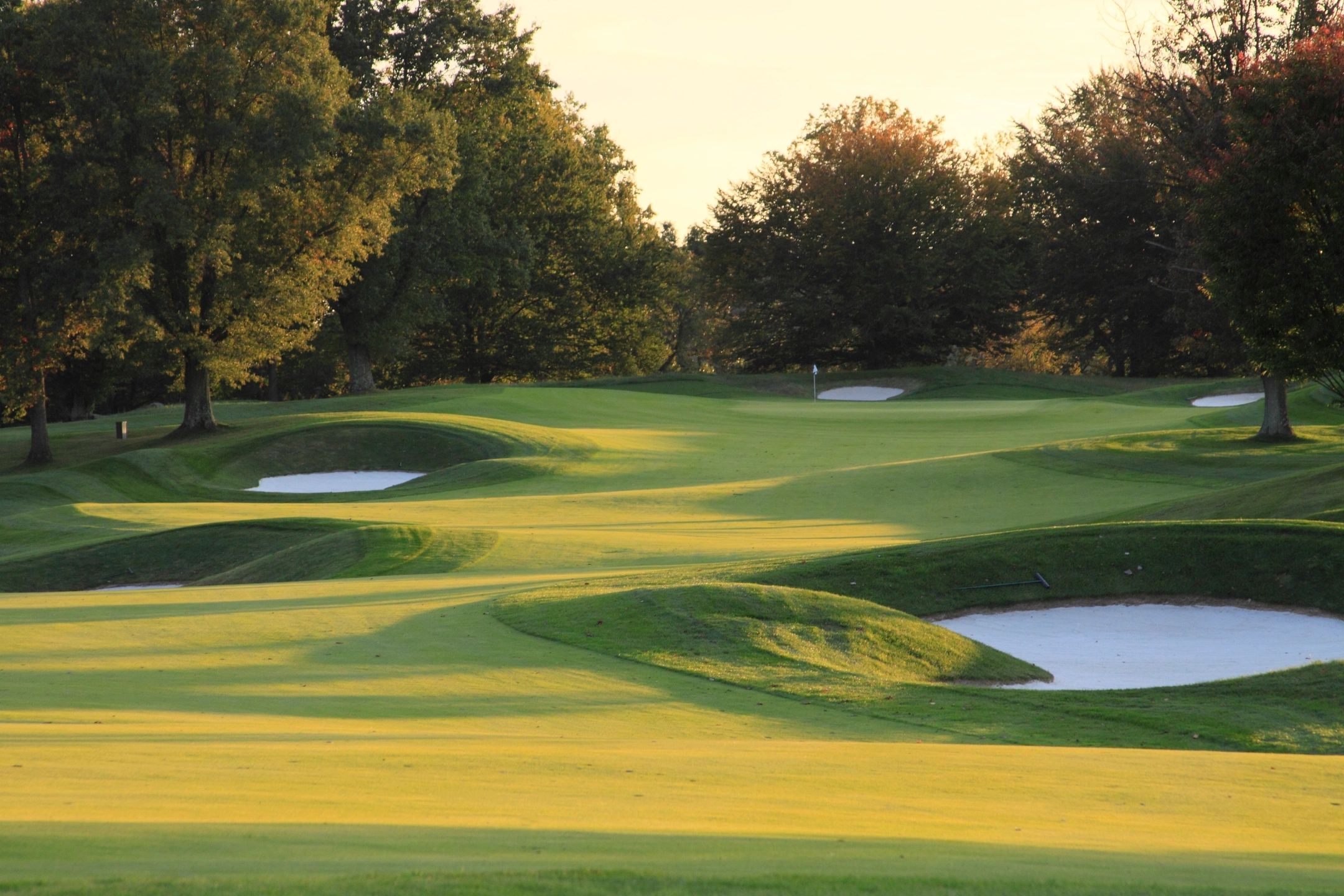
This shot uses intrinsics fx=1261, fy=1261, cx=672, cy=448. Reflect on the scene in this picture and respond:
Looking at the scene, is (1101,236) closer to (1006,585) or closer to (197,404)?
(197,404)

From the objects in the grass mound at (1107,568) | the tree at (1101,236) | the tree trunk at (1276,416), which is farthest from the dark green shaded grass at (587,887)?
the tree at (1101,236)

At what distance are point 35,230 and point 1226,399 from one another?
41129 millimetres

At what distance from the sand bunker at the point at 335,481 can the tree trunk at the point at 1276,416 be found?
2132 centimetres

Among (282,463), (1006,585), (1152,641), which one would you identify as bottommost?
(1152,641)

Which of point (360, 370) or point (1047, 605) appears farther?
point (360, 370)

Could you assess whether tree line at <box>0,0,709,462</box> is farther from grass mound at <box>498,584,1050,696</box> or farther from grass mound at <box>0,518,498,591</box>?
grass mound at <box>498,584,1050,696</box>

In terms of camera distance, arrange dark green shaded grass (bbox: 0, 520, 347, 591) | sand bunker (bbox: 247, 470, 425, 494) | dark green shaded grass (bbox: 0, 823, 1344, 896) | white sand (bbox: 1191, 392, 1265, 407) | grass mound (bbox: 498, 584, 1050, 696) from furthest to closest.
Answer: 1. white sand (bbox: 1191, 392, 1265, 407)
2. sand bunker (bbox: 247, 470, 425, 494)
3. dark green shaded grass (bbox: 0, 520, 347, 591)
4. grass mound (bbox: 498, 584, 1050, 696)
5. dark green shaded grass (bbox: 0, 823, 1344, 896)

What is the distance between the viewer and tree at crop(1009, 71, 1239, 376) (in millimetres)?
58812

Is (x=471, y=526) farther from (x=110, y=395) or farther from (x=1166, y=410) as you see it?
(x=110, y=395)

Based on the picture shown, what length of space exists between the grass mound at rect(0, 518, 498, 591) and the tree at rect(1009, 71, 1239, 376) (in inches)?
1699

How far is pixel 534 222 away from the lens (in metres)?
63.3

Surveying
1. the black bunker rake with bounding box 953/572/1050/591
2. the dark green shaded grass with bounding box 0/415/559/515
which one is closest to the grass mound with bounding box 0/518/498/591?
the dark green shaded grass with bounding box 0/415/559/515

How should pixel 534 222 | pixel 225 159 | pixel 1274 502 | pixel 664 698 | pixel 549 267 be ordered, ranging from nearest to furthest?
pixel 664 698
pixel 1274 502
pixel 225 159
pixel 534 222
pixel 549 267

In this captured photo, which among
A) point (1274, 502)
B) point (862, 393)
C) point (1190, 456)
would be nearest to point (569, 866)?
point (1274, 502)
